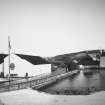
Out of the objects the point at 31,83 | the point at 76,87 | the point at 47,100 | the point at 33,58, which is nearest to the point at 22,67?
the point at 33,58

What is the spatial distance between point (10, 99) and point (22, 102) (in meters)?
0.70

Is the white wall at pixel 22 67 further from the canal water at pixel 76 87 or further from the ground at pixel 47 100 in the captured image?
the ground at pixel 47 100

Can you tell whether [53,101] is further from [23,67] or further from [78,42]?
[23,67]

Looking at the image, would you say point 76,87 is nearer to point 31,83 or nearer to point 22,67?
point 31,83

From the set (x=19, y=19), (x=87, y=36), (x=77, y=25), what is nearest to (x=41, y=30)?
(x=19, y=19)

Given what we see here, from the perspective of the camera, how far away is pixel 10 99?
24.0 feet

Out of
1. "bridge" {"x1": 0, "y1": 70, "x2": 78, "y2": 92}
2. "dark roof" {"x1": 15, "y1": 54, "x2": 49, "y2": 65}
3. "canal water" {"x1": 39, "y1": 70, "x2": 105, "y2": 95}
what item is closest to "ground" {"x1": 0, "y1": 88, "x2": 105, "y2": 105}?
"canal water" {"x1": 39, "y1": 70, "x2": 105, "y2": 95}

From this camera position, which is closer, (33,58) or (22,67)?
(33,58)

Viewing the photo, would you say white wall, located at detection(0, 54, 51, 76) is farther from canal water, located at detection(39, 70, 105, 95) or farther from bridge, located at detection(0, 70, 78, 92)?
canal water, located at detection(39, 70, 105, 95)

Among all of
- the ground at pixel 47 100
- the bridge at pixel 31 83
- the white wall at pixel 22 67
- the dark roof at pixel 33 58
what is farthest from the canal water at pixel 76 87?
the white wall at pixel 22 67

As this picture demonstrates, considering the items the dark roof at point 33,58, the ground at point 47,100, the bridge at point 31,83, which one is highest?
the dark roof at point 33,58

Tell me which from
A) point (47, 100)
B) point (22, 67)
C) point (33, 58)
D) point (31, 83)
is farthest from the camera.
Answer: point (22, 67)

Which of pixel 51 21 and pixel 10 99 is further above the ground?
pixel 51 21

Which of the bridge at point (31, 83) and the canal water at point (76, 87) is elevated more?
the bridge at point (31, 83)
